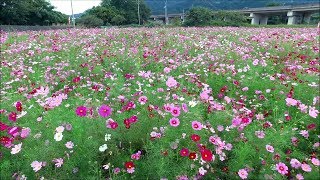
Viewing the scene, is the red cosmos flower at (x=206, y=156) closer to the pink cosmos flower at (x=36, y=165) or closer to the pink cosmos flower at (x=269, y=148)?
the pink cosmos flower at (x=269, y=148)

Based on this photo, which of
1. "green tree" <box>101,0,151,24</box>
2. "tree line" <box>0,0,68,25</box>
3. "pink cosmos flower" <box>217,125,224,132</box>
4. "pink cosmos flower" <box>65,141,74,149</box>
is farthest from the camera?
"green tree" <box>101,0,151,24</box>

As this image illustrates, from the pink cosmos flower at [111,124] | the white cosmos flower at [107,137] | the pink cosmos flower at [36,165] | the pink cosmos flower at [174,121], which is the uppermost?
Answer: the pink cosmos flower at [174,121]

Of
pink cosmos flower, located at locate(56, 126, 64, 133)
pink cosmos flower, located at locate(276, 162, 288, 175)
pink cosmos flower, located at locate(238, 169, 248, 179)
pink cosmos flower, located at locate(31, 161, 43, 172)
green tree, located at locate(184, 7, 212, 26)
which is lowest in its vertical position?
pink cosmos flower, located at locate(238, 169, 248, 179)

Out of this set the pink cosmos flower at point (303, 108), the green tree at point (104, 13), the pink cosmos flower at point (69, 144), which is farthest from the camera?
the green tree at point (104, 13)

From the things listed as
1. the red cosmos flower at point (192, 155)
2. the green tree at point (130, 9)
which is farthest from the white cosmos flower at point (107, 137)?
the green tree at point (130, 9)

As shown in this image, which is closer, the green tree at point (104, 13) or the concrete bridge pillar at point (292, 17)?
the green tree at point (104, 13)

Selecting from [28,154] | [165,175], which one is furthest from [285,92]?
[28,154]

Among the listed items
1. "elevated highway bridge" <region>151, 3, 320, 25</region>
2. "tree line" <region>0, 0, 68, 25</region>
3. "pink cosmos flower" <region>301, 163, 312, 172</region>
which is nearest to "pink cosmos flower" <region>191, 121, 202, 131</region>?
"pink cosmos flower" <region>301, 163, 312, 172</region>

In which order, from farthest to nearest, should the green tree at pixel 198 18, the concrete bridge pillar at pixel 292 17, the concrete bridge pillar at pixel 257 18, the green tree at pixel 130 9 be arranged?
the concrete bridge pillar at pixel 257 18 → the concrete bridge pillar at pixel 292 17 → the green tree at pixel 130 9 → the green tree at pixel 198 18

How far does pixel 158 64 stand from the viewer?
5348mm

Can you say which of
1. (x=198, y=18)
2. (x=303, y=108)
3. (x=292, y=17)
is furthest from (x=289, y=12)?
(x=303, y=108)

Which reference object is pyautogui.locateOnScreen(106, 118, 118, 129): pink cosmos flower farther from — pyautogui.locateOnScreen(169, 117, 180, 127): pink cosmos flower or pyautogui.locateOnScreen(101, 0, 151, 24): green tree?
pyautogui.locateOnScreen(101, 0, 151, 24): green tree

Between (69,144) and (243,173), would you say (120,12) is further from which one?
(243,173)

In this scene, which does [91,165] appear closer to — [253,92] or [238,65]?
[253,92]
